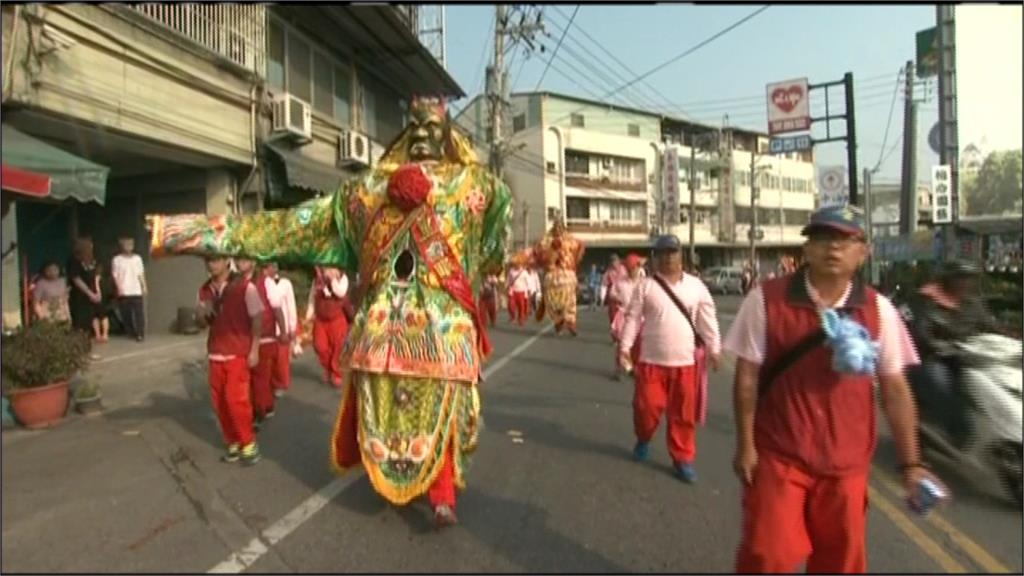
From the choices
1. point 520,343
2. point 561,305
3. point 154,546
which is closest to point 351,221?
point 154,546

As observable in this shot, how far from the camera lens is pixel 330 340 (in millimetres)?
9984

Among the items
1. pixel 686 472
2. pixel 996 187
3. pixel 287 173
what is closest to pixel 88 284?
pixel 287 173

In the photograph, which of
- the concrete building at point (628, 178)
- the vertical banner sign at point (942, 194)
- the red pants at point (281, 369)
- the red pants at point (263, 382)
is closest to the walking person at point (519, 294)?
the vertical banner sign at point (942, 194)

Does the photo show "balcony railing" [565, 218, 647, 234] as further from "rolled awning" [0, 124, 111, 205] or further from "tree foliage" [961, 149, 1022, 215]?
"rolled awning" [0, 124, 111, 205]

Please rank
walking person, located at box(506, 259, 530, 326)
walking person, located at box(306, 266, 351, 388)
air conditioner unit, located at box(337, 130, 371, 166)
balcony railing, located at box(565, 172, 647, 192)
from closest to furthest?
1. walking person, located at box(306, 266, 351, 388)
2. air conditioner unit, located at box(337, 130, 371, 166)
3. walking person, located at box(506, 259, 530, 326)
4. balcony railing, located at box(565, 172, 647, 192)

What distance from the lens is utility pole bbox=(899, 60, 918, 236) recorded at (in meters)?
16.9

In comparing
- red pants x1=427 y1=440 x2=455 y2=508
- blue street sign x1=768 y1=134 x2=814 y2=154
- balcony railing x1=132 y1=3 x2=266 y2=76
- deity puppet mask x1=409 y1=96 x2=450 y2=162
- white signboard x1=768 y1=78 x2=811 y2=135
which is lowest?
red pants x1=427 y1=440 x2=455 y2=508

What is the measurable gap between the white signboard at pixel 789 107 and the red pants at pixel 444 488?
1399cm

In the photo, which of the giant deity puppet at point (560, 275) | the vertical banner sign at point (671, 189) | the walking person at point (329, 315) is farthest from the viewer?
the vertical banner sign at point (671, 189)

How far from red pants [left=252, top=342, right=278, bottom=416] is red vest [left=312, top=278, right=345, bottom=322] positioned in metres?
1.96

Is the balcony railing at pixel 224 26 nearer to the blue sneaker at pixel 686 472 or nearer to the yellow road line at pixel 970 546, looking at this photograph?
the blue sneaker at pixel 686 472

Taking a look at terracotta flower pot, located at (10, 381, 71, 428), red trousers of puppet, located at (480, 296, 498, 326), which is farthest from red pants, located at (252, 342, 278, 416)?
red trousers of puppet, located at (480, 296, 498, 326)

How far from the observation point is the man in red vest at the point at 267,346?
737 centimetres

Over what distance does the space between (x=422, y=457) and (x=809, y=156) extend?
268ft
